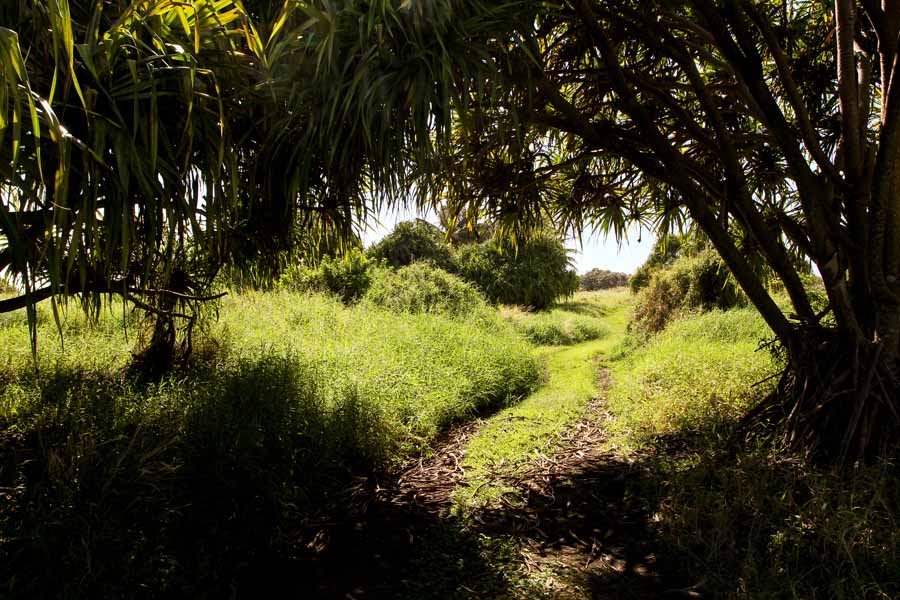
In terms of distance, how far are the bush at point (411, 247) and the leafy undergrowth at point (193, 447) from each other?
1301 centimetres

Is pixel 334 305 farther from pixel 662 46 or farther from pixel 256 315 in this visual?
pixel 662 46

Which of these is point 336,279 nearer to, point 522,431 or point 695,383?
point 522,431

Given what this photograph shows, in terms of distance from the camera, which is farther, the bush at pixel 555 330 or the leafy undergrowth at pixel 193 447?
the bush at pixel 555 330

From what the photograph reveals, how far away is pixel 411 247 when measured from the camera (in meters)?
20.8

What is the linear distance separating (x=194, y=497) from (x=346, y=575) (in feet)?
3.42

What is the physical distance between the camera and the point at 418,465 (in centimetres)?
477

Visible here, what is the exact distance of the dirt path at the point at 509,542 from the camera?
279 centimetres

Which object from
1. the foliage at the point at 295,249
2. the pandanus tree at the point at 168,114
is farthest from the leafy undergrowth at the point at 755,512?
the foliage at the point at 295,249

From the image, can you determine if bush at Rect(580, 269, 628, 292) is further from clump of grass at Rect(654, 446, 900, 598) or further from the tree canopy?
clump of grass at Rect(654, 446, 900, 598)

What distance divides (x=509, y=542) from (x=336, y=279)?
11.1m

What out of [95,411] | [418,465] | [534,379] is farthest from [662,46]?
[534,379]

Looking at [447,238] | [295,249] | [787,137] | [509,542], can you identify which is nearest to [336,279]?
[295,249]

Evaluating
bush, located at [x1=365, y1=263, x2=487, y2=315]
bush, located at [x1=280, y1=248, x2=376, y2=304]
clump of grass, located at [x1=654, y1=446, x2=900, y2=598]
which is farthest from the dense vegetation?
bush, located at [x1=280, y1=248, x2=376, y2=304]

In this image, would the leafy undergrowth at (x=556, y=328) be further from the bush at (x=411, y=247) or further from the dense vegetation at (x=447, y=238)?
the dense vegetation at (x=447, y=238)
